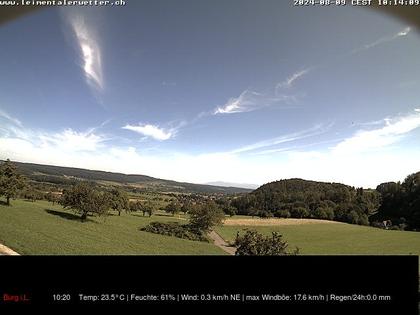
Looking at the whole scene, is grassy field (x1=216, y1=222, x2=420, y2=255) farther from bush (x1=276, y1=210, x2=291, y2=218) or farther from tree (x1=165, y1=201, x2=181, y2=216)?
tree (x1=165, y1=201, x2=181, y2=216)

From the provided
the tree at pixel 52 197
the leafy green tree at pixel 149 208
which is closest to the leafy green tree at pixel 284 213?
the leafy green tree at pixel 149 208

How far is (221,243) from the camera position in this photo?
59.3 ft
